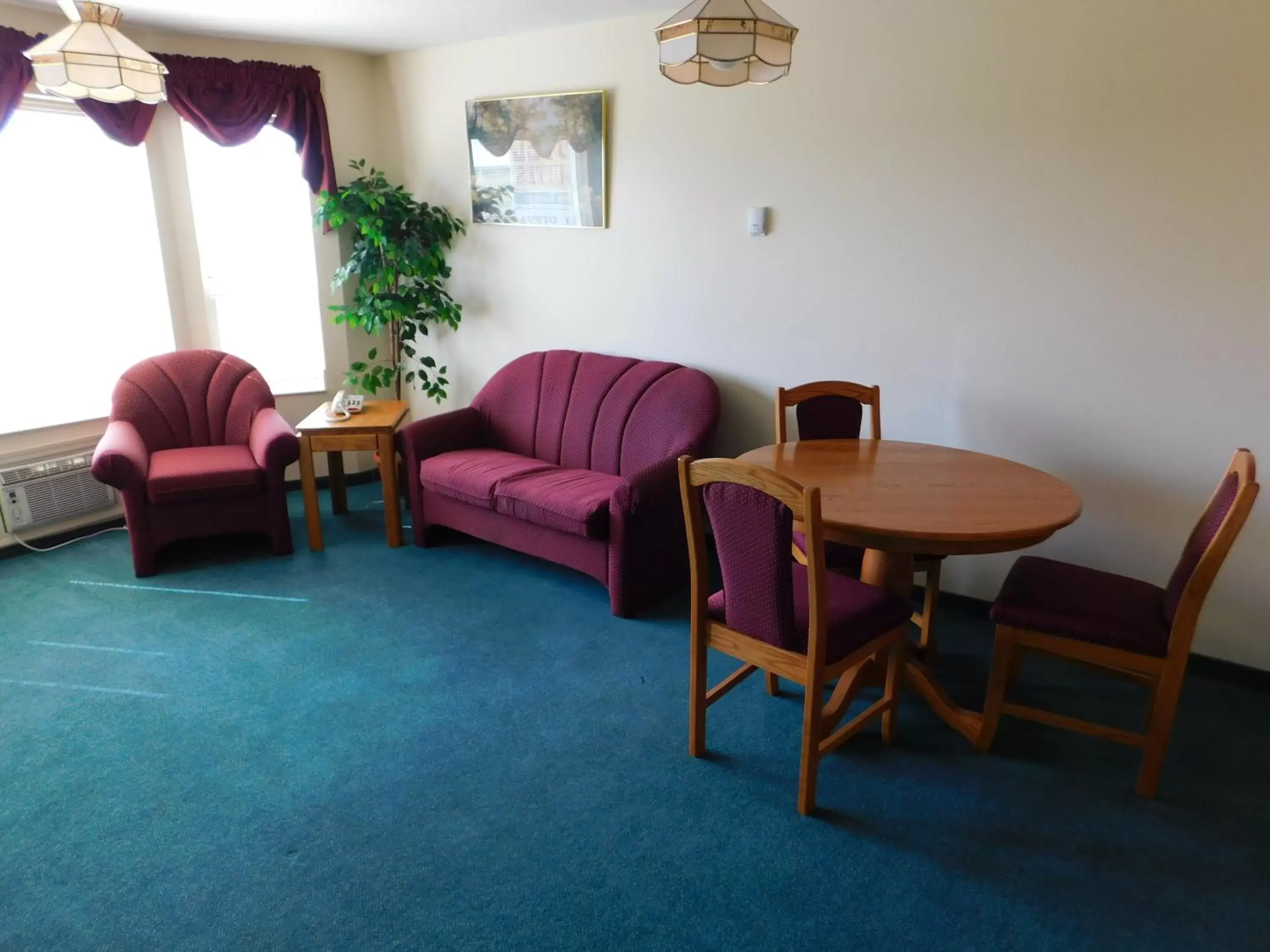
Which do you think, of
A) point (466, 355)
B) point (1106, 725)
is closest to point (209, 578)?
point (466, 355)

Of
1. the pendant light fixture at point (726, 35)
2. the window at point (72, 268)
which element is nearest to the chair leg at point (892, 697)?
the pendant light fixture at point (726, 35)

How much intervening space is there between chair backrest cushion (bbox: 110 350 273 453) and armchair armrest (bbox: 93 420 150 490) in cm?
28

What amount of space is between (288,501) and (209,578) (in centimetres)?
115

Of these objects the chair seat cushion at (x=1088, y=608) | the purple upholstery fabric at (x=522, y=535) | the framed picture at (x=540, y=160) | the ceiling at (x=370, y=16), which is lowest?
the purple upholstery fabric at (x=522, y=535)

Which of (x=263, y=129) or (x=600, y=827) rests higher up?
(x=263, y=129)

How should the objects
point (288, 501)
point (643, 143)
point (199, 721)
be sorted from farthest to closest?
point (288, 501)
point (643, 143)
point (199, 721)

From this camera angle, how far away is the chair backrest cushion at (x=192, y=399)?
4.03 meters

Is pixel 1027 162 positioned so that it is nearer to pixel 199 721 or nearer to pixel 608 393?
pixel 608 393

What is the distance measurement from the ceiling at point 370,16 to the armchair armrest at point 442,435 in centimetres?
186

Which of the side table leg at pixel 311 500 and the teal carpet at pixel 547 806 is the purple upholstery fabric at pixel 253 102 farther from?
the teal carpet at pixel 547 806

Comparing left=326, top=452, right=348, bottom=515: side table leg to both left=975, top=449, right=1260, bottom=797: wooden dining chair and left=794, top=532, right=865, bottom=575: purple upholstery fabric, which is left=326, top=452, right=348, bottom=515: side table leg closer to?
left=794, top=532, right=865, bottom=575: purple upholstery fabric

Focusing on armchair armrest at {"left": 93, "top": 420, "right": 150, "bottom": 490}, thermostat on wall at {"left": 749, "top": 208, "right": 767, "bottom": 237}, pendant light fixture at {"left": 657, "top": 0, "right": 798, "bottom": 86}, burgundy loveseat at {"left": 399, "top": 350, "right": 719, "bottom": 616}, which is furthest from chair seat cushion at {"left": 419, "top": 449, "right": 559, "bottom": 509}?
pendant light fixture at {"left": 657, "top": 0, "right": 798, "bottom": 86}

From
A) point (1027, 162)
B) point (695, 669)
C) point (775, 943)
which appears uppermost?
point (1027, 162)

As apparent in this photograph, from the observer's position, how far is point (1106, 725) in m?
2.61
